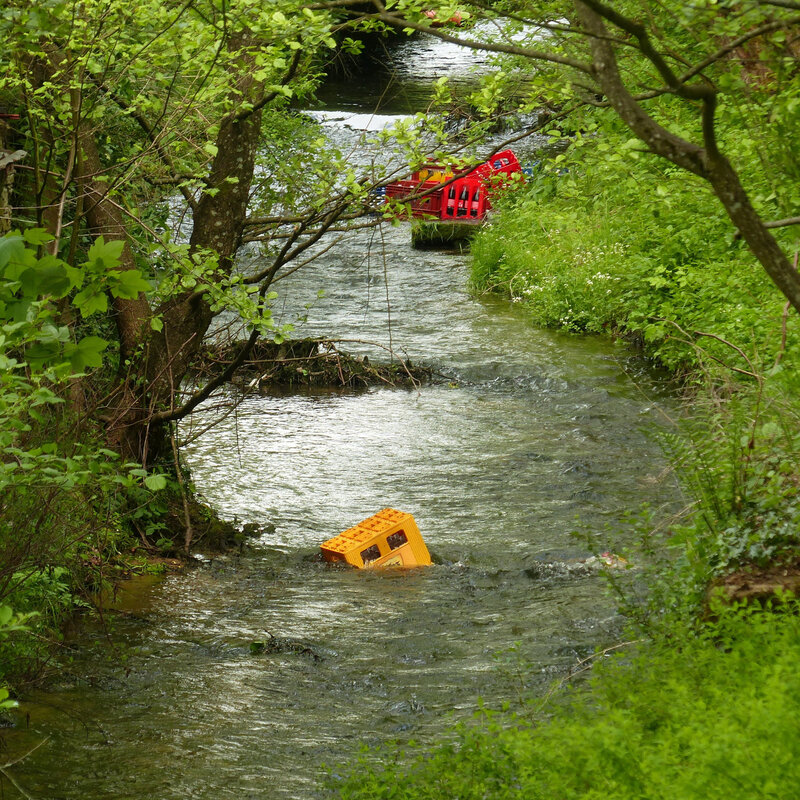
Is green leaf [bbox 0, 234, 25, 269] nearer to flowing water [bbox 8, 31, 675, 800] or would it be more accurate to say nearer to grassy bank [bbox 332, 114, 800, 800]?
grassy bank [bbox 332, 114, 800, 800]

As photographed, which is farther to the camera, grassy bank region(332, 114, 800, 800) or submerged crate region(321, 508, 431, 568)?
submerged crate region(321, 508, 431, 568)

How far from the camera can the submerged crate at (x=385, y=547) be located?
7.42m

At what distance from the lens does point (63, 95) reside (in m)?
6.07

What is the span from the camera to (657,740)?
3568 mm

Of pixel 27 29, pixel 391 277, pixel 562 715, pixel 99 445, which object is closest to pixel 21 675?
pixel 99 445

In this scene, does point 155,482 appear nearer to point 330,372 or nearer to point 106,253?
point 106,253

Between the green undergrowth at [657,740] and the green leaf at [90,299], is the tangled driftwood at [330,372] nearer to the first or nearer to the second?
the green undergrowth at [657,740]

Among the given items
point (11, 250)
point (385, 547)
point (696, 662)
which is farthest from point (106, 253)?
point (385, 547)

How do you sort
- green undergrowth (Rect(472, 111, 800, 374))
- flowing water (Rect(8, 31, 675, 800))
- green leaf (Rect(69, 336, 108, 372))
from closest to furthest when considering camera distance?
green leaf (Rect(69, 336, 108, 372)) < flowing water (Rect(8, 31, 675, 800)) < green undergrowth (Rect(472, 111, 800, 374))

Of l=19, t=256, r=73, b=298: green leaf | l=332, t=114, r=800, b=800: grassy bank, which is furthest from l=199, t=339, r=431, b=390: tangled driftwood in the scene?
l=19, t=256, r=73, b=298: green leaf

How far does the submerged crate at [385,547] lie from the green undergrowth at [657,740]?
271 cm

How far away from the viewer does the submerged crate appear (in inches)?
292

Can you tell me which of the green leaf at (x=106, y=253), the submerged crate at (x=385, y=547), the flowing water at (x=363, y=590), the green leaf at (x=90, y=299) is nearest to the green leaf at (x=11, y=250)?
the green leaf at (x=106, y=253)

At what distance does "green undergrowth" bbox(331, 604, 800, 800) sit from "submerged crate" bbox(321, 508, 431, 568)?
8.89ft
